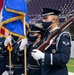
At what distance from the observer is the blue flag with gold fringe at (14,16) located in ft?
14.3

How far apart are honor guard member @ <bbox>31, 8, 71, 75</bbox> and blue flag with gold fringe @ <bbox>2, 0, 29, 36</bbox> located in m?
0.96

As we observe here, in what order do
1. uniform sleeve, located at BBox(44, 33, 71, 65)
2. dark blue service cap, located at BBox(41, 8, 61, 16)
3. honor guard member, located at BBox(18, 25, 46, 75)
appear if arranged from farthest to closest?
honor guard member, located at BBox(18, 25, 46, 75) → dark blue service cap, located at BBox(41, 8, 61, 16) → uniform sleeve, located at BBox(44, 33, 71, 65)

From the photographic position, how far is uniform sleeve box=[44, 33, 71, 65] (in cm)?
299

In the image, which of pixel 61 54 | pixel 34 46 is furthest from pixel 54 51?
pixel 34 46

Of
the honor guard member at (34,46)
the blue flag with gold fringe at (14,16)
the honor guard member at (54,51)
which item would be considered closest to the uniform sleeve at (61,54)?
the honor guard member at (54,51)

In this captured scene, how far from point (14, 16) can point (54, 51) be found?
57.0 inches

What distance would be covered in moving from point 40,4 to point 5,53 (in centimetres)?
1654

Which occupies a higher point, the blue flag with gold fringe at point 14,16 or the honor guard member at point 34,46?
the blue flag with gold fringe at point 14,16

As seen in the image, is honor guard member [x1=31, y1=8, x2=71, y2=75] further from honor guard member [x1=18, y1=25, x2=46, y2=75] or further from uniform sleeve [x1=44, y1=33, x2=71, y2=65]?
honor guard member [x1=18, y1=25, x2=46, y2=75]

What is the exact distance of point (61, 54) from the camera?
3004mm

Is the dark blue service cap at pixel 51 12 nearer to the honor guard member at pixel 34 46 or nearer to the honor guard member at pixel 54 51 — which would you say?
the honor guard member at pixel 54 51

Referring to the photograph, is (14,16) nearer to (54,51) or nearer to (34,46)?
(34,46)

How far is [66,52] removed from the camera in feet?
9.83

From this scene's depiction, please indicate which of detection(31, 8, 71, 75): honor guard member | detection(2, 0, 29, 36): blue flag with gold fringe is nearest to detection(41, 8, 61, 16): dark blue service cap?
detection(31, 8, 71, 75): honor guard member
